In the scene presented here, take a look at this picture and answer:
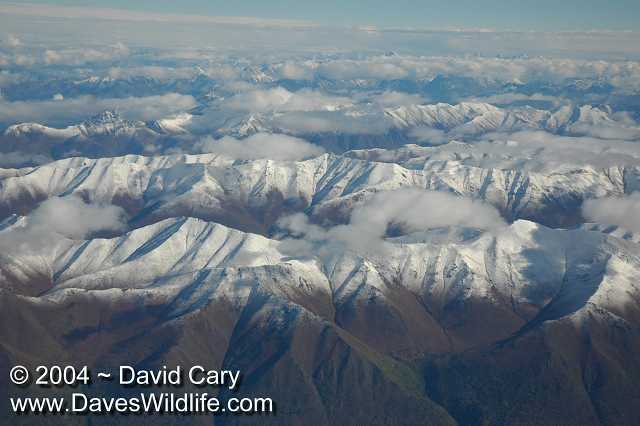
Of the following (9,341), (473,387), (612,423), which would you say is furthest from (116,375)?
(612,423)

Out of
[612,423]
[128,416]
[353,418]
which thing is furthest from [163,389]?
[612,423]

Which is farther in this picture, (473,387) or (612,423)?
(473,387)

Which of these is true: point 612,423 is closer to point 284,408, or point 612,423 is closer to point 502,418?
point 502,418

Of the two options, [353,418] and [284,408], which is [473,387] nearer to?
[353,418]

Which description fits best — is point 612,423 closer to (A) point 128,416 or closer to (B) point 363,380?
(B) point 363,380

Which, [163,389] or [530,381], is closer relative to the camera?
[163,389]

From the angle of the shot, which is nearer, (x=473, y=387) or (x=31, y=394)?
(x=31, y=394)

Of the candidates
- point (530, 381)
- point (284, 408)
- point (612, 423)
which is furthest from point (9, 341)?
point (612, 423)
